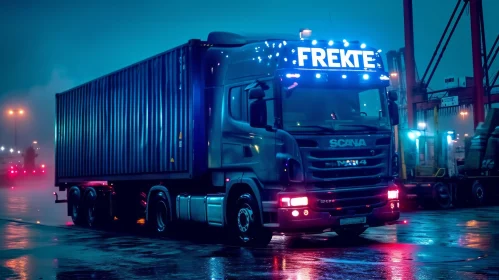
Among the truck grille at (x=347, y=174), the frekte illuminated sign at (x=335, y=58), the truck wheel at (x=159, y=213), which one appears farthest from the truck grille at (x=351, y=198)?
the truck wheel at (x=159, y=213)

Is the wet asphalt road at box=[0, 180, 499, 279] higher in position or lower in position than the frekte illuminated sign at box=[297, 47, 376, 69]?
lower

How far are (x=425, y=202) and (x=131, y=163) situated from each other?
12704mm

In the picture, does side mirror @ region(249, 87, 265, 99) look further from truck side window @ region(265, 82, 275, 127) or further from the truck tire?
the truck tire

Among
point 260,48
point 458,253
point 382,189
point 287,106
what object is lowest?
point 458,253

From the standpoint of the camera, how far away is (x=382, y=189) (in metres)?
Result: 12.4

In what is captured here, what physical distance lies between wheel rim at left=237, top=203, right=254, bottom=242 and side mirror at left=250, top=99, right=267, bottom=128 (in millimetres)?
1672

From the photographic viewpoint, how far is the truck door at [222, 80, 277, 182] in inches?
463

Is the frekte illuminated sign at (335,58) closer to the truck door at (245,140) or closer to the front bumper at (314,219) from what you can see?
the truck door at (245,140)

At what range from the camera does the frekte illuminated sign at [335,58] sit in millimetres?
12047

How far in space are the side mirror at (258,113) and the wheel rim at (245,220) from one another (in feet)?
5.48

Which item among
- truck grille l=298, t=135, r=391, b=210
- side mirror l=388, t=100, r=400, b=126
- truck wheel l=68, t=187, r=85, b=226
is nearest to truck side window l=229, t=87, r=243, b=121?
truck grille l=298, t=135, r=391, b=210

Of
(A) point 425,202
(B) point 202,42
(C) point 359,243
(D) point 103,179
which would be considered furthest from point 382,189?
(A) point 425,202

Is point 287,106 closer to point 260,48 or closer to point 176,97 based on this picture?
point 260,48

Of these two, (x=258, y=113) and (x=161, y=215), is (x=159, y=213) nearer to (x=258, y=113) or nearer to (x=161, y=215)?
(x=161, y=215)
